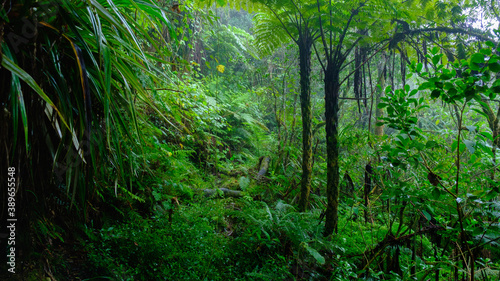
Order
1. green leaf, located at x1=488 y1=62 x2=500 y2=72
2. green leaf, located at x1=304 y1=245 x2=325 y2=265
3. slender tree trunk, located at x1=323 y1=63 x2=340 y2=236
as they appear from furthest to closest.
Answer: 1. slender tree trunk, located at x1=323 y1=63 x2=340 y2=236
2. green leaf, located at x1=304 y1=245 x2=325 y2=265
3. green leaf, located at x1=488 y1=62 x2=500 y2=72

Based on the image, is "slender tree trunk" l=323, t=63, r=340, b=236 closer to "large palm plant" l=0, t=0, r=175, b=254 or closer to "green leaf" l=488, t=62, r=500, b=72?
"green leaf" l=488, t=62, r=500, b=72

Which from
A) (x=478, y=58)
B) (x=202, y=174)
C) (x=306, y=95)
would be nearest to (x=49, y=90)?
(x=478, y=58)

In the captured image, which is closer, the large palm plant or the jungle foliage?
the large palm plant

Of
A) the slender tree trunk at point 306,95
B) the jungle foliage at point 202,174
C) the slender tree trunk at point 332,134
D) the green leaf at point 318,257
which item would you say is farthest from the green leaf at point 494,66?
the slender tree trunk at point 306,95

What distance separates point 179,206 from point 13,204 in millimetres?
1577

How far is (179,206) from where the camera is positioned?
251cm

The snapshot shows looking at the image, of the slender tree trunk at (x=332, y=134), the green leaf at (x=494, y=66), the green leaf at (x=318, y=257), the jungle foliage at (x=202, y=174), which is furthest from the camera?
the slender tree trunk at (x=332, y=134)

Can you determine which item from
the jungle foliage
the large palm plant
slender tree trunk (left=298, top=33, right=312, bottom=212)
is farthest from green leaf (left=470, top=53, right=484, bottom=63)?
slender tree trunk (left=298, top=33, right=312, bottom=212)

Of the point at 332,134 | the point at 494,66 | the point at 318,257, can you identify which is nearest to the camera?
the point at 494,66

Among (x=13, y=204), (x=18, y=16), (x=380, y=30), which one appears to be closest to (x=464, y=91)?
(x=380, y=30)

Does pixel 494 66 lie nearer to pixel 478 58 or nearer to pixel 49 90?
pixel 478 58

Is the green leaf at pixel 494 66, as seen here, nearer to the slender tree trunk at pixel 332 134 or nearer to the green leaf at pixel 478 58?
the green leaf at pixel 478 58

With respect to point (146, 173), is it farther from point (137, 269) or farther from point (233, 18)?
point (233, 18)

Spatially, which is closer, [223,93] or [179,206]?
[179,206]
